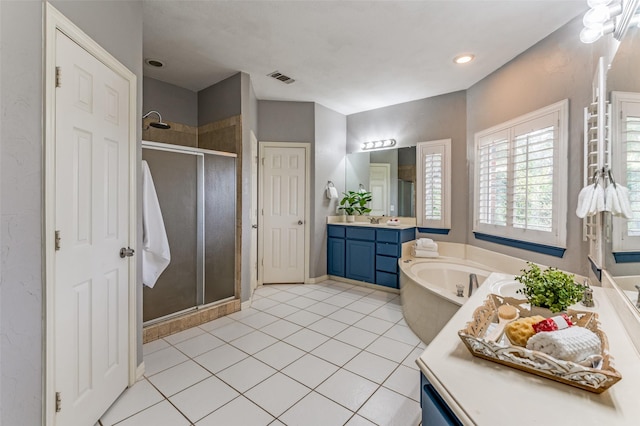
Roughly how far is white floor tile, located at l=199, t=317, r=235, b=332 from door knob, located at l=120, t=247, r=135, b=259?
1.21 m

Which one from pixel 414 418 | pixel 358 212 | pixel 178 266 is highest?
pixel 358 212

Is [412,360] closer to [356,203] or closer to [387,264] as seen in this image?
[387,264]

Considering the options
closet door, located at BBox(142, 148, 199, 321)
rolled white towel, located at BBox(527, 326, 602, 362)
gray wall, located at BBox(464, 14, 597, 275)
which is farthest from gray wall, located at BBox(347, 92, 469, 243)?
rolled white towel, located at BBox(527, 326, 602, 362)

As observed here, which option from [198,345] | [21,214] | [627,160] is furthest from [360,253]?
[21,214]

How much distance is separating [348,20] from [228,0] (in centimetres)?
91

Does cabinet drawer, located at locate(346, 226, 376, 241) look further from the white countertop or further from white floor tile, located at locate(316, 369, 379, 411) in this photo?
the white countertop

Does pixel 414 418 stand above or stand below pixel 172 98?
below

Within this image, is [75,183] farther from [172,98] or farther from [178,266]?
[172,98]

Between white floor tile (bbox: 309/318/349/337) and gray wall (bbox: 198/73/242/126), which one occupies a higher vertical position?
gray wall (bbox: 198/73/242/126)

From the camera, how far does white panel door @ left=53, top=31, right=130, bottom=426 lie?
4.22 ft

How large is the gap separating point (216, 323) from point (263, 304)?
63 cm

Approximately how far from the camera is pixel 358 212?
4383 mm

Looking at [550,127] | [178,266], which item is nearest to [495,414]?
[550,127]

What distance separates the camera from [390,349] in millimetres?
2279
